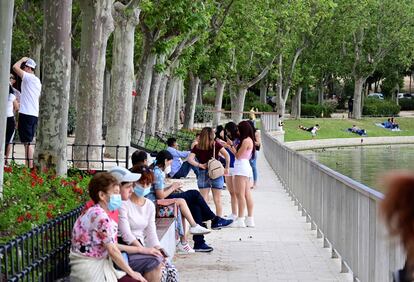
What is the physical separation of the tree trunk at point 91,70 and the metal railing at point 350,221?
4.41m

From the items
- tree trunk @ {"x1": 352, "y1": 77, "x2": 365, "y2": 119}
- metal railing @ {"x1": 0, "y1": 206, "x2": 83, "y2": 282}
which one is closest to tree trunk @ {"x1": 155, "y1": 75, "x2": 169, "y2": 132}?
metal railing @ {"x1": 0, "y1": 206, "x2": 83, "y2": 282}

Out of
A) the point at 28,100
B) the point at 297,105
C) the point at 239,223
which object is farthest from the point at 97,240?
the point at 297,105

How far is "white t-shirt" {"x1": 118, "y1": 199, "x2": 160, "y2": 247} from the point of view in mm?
9766

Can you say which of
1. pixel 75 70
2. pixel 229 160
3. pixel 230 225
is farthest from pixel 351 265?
pixel 75 70

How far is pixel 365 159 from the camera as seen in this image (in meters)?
60.9

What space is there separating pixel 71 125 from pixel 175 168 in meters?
22.0

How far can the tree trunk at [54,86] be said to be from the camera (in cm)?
1423

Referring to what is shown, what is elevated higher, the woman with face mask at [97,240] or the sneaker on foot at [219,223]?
the woman with face mask at [97,240]

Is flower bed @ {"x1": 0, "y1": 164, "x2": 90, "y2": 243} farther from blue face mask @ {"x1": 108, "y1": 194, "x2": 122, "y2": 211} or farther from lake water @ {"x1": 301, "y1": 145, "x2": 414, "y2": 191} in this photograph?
lake water @ {"x1": 301, "y1": 145, "x2": 414, "y2": 191}

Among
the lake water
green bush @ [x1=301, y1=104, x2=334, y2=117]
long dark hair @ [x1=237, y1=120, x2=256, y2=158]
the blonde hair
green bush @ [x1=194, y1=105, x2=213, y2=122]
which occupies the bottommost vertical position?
the lake water

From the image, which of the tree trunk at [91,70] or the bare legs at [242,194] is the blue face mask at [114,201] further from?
the tree trunk at [91,70]

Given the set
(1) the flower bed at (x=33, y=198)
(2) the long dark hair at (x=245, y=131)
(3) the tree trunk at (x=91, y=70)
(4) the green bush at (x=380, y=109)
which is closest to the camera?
(1) the flower bed at (x=33, y=198)

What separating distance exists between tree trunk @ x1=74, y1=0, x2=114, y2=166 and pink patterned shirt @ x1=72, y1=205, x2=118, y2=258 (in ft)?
37.9

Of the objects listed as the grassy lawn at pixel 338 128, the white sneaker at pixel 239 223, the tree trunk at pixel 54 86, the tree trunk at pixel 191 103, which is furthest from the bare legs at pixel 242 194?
the grassy lawn at pixel 338 128
